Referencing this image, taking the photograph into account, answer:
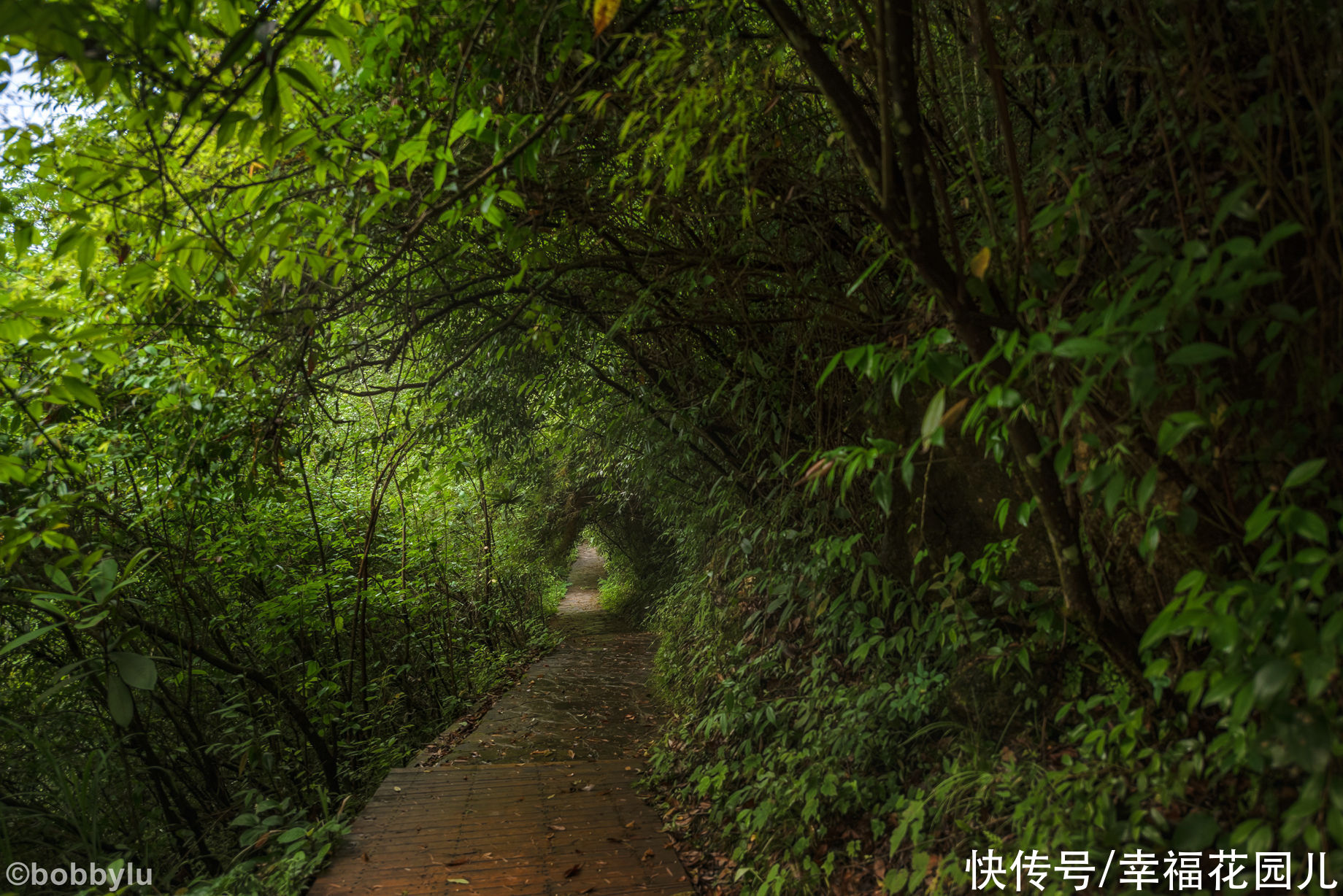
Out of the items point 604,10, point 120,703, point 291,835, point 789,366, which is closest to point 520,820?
point 291,835

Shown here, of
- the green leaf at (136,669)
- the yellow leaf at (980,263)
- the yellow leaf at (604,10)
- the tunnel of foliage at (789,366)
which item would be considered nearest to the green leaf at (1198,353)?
the tunnel of foliage at (789,366)

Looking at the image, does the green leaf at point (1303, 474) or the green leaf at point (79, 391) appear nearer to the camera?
the green leaf at point (1303, 474)

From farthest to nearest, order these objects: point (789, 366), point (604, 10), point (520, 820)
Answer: point (520, 820)
point (789, 366)
point (604, 10)

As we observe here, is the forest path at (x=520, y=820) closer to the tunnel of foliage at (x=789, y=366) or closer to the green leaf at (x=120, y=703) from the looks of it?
the tunnel of foliage at (x=789, y=366)

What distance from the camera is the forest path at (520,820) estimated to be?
3.40m

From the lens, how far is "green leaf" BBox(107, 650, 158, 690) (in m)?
2.83

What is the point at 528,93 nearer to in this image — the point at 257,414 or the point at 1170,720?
the point at 257,414

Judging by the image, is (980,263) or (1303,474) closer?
(1303,474)

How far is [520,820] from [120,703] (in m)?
2.16

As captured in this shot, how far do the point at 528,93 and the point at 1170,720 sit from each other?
129 inches

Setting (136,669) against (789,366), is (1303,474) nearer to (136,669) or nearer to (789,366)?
(789,366)

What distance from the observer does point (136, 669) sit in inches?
114

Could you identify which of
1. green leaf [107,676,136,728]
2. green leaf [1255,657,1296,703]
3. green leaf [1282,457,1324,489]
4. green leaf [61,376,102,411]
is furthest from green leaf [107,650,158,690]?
green leaf [1282,457,1324,489]

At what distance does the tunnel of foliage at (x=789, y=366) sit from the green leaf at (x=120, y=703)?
0.02 metres
